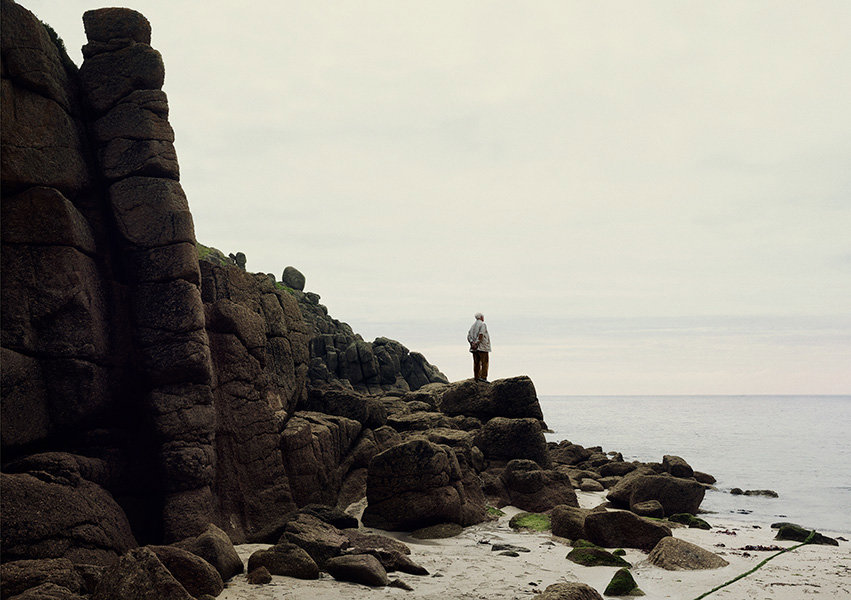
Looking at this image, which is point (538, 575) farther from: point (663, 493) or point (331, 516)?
point (663, 493)

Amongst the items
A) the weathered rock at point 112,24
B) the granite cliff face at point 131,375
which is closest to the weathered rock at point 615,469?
the granite cliff face at point 131,375

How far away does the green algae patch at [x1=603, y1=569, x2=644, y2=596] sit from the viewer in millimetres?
11180

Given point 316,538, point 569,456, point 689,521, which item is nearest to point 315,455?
point 316,538

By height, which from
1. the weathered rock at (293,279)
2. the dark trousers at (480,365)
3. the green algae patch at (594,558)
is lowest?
the green algae patch at (594,558)

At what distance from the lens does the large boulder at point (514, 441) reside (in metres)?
23.1

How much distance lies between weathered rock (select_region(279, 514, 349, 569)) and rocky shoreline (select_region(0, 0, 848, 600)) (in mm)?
53

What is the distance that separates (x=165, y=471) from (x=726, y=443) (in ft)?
202

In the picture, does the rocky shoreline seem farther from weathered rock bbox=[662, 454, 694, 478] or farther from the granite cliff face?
weathered rock bbox=[662, 454, 694, 478]

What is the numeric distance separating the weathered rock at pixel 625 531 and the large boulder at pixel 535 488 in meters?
3.86

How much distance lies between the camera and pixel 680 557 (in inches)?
531

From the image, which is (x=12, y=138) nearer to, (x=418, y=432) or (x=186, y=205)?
(x=186, y=205)

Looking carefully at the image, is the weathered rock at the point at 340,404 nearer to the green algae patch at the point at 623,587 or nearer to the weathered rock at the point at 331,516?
the weathered rock at the point at 331,516

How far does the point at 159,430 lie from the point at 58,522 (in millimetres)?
3357

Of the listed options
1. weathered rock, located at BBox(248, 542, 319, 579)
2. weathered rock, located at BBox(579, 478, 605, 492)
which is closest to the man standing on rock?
weathered rock, located at BBox(579, 478, 605, 492)
